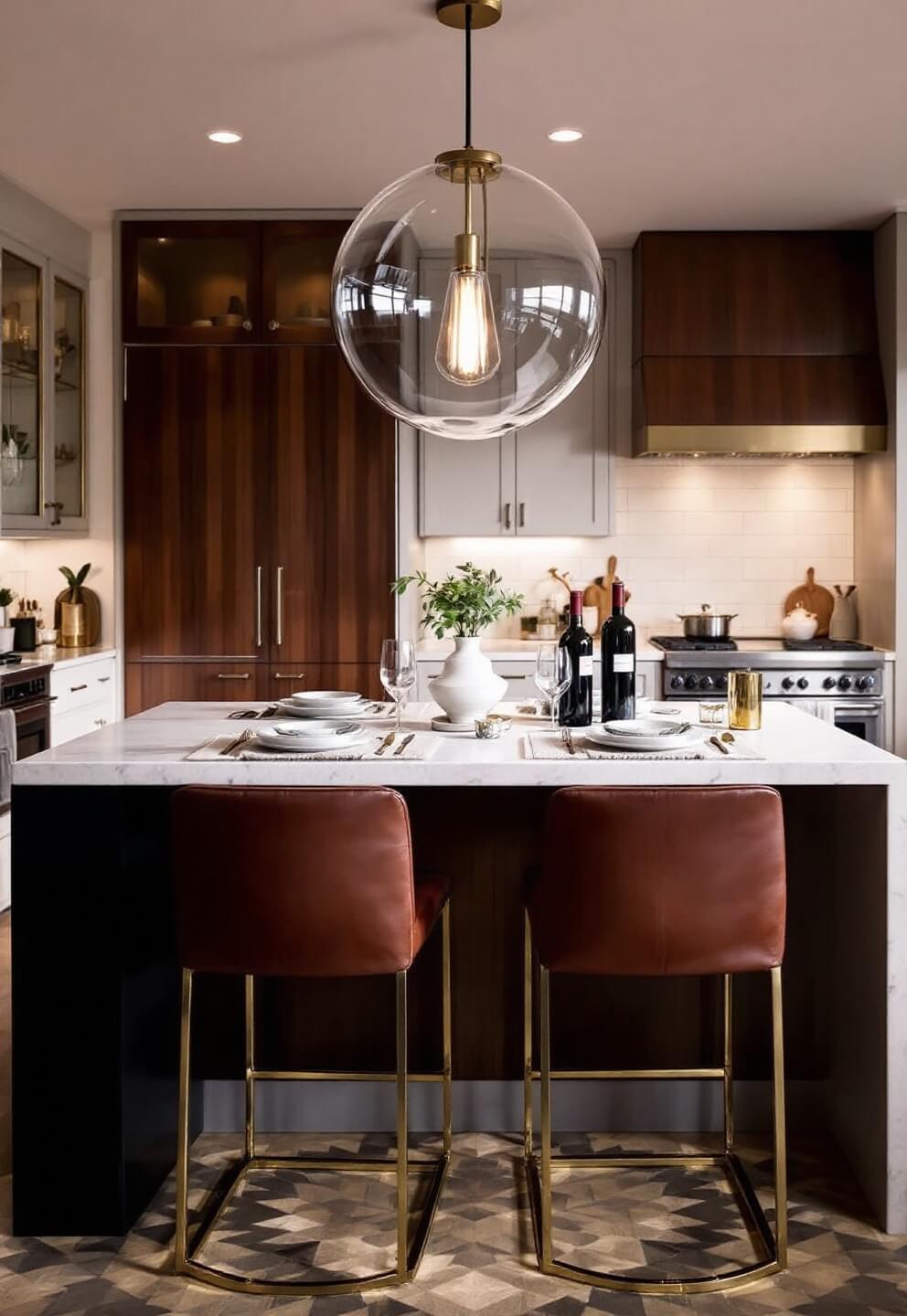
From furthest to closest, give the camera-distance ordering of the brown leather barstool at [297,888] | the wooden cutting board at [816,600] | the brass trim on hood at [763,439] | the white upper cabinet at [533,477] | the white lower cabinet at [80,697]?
the wooden cutting board at [816,600], the white upper cabinet at [533,477], the brass trim on hood at [763,439], the white lower cabinet at [80,697], the brown leather barstool at [297,888]

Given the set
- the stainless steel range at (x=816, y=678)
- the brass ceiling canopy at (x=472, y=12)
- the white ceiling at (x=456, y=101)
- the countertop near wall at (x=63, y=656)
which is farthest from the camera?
the stainless steel range at (x=816, y=678)

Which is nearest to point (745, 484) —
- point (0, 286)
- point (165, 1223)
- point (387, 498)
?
point (387, 498)

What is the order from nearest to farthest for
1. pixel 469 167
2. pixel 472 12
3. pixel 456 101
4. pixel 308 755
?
1. pixel 469 167
2. pixel 308 755
3. pixel 472 12
4. pixel 456 101

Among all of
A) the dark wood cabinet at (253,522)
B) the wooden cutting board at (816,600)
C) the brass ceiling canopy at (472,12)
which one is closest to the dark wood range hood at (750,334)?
the wooden cutting board at (816,600)

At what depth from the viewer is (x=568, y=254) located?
191cm

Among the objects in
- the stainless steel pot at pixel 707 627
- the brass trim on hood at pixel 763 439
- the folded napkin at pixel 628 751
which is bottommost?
the folded napkin at pixel 628 751

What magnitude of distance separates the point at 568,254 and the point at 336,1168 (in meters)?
1.83

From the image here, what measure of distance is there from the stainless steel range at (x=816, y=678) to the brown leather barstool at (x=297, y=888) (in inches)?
118

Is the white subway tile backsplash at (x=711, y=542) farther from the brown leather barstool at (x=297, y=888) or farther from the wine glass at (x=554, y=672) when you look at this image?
the brown leather barstool at (x=297, y=888)

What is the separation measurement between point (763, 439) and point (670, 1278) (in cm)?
362

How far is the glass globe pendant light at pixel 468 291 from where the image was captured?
74.8 inches

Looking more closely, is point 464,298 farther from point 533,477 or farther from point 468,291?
point 533,477

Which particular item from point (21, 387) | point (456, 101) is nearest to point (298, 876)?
point (456, 101)

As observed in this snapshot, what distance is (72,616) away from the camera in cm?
514
